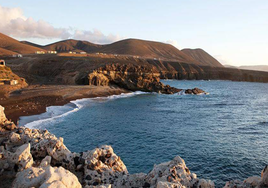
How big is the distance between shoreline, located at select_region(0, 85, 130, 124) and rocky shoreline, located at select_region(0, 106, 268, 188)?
22.4 m

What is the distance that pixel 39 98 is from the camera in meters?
43.8

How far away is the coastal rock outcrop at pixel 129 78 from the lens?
7056 centimetres

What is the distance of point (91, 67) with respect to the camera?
75938 mm

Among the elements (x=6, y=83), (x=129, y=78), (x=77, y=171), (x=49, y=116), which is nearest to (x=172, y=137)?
(x=77, y=171)

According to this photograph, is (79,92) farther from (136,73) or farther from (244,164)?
(244,164)

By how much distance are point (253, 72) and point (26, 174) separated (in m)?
196

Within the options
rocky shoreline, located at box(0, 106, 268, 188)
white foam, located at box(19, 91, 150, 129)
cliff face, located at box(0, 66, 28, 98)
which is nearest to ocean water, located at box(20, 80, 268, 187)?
white foam, located at box(19, 91, 150, 129)

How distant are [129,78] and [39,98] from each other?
34.9m

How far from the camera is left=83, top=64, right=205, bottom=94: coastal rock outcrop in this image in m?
70.6

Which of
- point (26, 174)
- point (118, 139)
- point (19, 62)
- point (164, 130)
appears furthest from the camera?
point (19, 62)

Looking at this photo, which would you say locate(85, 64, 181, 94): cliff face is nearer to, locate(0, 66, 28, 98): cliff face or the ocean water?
locate(0, 66, 28, 98): cliff face

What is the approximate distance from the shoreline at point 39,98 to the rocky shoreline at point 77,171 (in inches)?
883

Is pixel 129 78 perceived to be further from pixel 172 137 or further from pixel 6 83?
pixel 172 137

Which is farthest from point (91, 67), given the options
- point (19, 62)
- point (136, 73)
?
point (19, 62)
